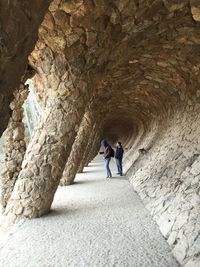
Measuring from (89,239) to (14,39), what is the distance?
11.8 ft

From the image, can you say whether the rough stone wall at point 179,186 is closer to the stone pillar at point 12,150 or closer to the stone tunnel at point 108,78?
the stone tunnel at point 108,78

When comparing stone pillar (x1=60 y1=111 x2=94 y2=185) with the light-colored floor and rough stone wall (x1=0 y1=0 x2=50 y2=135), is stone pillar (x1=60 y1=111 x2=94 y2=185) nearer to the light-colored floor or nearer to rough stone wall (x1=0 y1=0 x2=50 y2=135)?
the light-colored floor

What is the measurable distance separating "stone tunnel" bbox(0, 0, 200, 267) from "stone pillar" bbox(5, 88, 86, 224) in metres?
0.02

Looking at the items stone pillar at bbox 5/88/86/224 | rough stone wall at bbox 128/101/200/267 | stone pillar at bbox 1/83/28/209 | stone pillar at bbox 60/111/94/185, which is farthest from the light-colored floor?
stone pillar at bbox 60/111/94/185

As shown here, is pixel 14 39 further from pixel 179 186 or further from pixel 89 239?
pixel 179 186

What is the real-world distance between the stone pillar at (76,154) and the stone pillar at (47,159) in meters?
4.01

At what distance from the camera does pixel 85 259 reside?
4148mm

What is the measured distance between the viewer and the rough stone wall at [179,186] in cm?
415

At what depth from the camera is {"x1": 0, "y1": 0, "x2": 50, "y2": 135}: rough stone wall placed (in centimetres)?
186

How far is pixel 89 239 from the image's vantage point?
488 centimetres

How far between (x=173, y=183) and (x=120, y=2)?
3.34 metres

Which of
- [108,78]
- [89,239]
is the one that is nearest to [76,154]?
[108,78]

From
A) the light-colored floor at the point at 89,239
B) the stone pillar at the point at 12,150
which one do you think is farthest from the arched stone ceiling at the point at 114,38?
the light-colored floor at the point at 89,239

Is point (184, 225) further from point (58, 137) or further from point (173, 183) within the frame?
point (58, 137)
